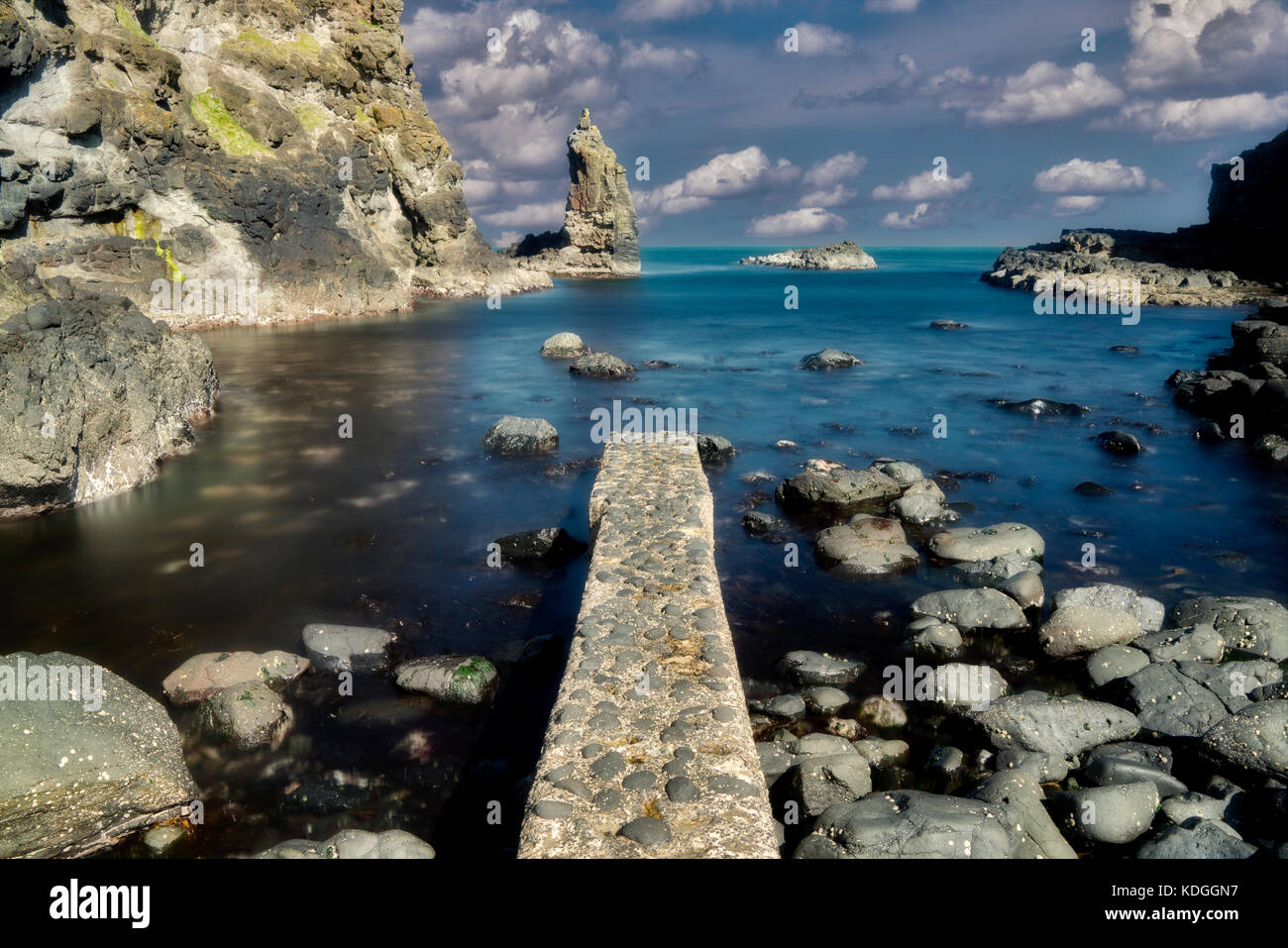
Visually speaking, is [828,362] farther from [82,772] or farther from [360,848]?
[82,772]

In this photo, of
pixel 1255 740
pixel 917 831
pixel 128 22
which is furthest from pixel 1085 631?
pixel 128 22

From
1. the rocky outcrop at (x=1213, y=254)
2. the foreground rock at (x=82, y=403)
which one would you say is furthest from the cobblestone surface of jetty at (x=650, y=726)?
the rocky outcrop at (x=1213, y=254)

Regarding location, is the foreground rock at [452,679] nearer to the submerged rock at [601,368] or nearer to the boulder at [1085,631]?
the boulder at [1085,631]

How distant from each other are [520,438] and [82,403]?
38.2ft

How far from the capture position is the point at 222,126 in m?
53.1

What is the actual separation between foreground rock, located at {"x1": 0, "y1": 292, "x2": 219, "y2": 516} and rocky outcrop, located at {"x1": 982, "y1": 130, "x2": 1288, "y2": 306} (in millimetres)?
85235

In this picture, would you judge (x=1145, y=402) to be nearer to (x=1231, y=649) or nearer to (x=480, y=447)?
(x=1231, y=649)

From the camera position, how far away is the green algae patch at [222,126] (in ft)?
171

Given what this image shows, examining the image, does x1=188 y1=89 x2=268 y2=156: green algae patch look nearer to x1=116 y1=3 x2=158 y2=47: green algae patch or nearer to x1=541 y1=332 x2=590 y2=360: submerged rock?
x1=116 y1=3 x2=158 y2=47: green algae patch

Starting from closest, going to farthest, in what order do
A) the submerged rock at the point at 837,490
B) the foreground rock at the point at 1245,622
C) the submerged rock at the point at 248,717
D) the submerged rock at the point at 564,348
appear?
the submerged rock at the point at 248,717 → the foreground rock at the point at 1245,622 → the submerged rock at the point at 837,490 → the submerged rock at the point at 564,348

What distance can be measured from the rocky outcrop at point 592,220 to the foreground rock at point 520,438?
111275 millimetres

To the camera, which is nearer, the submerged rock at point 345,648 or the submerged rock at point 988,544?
the submerged rock at point 345,648

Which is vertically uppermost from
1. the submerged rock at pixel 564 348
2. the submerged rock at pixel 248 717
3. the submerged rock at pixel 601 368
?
the submerged rock at pixel 564 348
